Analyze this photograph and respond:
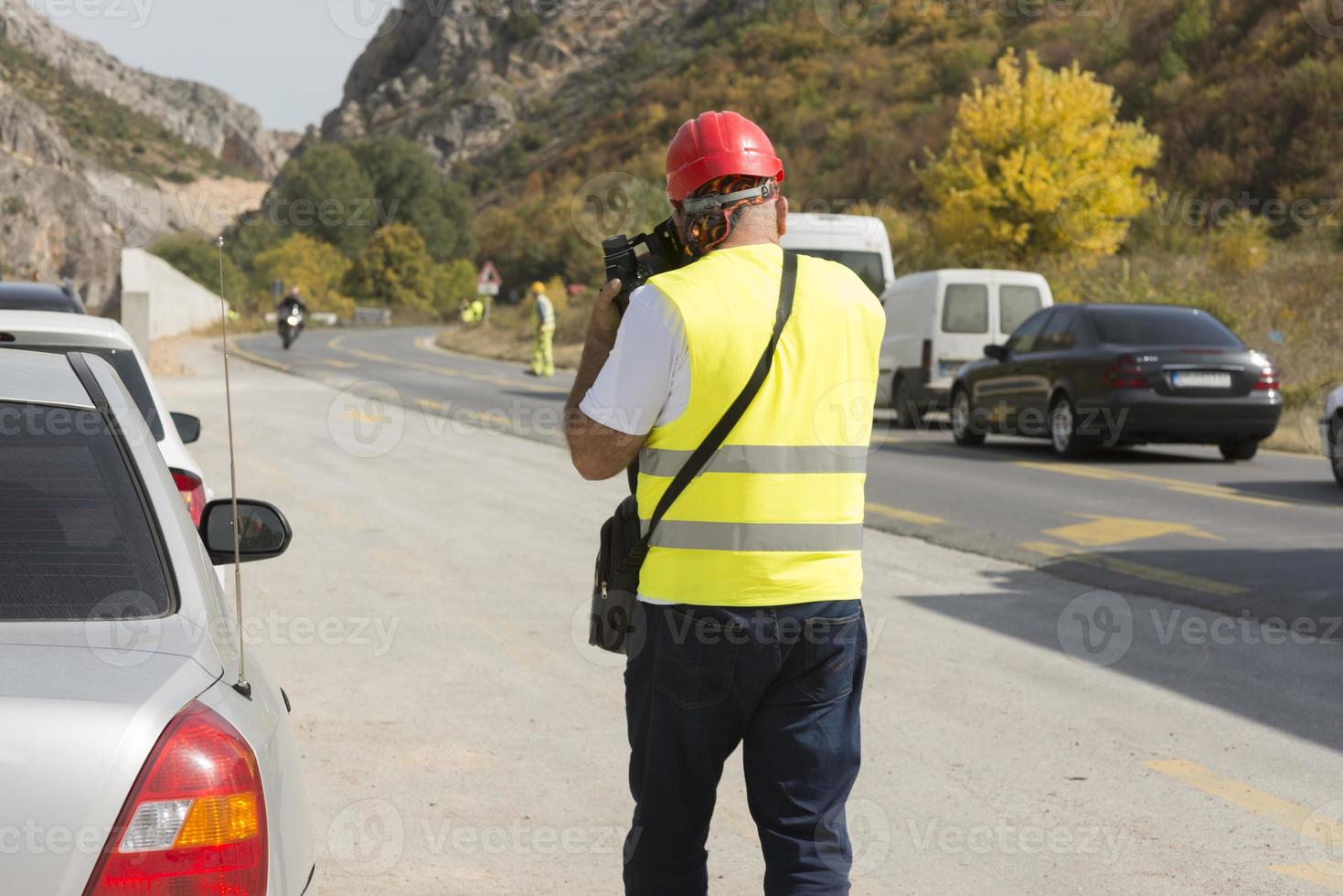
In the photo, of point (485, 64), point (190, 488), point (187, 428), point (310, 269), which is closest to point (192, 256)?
point (310, 269)

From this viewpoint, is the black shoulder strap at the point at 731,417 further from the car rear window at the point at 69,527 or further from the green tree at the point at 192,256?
the green tree at the point at 192,256

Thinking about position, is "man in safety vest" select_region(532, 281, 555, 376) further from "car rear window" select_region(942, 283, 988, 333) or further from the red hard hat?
the red hard hat

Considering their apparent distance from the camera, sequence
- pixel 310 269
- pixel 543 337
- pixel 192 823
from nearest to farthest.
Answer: pixel 192 823, pixel 543 337, pixel 310 269

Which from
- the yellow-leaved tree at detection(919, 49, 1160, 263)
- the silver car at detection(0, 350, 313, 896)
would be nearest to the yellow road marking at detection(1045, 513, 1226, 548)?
the silver car at detection(0, 350, 313, 896)

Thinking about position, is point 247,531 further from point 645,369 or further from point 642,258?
point 645,369

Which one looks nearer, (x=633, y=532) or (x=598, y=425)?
(x=598, y=425)

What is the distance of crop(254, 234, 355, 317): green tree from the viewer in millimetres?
91438

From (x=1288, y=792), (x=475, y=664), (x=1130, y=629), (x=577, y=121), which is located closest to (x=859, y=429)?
(x=1288, y=792)

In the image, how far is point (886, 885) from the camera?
4258 millimetres

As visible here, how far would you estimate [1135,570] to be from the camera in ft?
31.0

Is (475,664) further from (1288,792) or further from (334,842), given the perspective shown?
(1288,792)

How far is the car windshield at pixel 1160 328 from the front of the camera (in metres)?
16.2

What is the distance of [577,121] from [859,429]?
117298 mm

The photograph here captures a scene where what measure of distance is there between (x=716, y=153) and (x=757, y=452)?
1.85 feet
